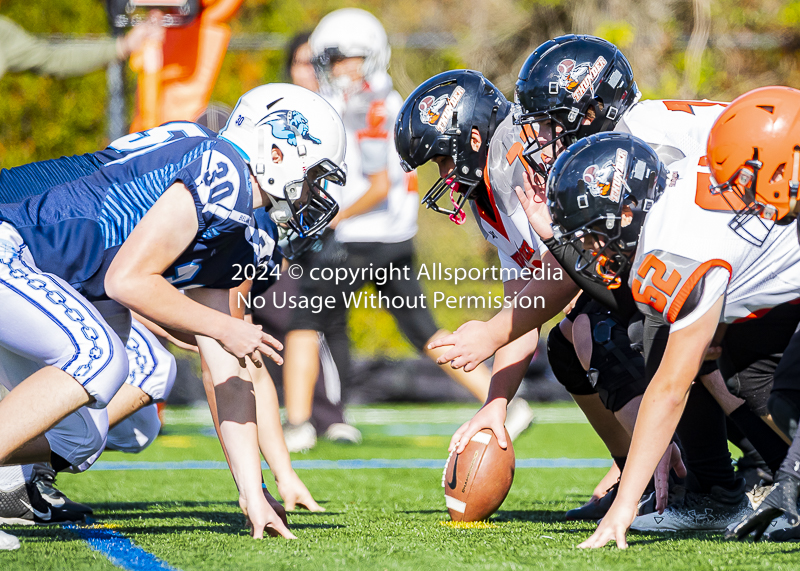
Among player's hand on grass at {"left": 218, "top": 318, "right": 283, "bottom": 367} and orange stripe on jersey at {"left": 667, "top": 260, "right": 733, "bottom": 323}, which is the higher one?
orange stripe on jersey at {"left": 667, "top": 260, "right": 733, "bottom": 323}

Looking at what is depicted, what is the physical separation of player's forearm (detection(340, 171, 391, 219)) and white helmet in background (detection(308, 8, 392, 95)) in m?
0.65

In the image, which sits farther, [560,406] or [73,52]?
[560,406]

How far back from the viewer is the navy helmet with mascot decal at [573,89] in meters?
3.33

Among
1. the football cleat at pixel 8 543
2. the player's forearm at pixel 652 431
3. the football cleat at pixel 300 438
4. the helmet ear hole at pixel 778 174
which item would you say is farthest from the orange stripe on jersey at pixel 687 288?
the football cleat at pixel 300 438

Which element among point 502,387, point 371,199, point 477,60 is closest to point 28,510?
point 502,387

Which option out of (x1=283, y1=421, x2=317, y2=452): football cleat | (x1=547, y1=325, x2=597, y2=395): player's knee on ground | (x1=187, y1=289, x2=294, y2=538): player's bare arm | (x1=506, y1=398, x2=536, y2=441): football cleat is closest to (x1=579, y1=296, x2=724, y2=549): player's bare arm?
(x1=547, y1=325, x2=597, y2=395): player's knee on ground

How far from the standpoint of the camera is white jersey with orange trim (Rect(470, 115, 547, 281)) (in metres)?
3.26

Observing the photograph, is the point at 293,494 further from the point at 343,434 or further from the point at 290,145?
the point at 343,434

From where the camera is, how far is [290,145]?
3.10 meters

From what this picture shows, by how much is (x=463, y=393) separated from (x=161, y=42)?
384 centimetres

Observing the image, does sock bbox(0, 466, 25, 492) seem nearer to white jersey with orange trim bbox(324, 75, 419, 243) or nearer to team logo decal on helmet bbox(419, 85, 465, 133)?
team logo decal on helmet bbox(419, 85, 465, 133)

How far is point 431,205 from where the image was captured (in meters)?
3.55

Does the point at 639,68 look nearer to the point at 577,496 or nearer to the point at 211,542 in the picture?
the point at 577,496

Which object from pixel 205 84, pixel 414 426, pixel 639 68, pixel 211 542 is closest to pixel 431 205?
pixel 211 542
